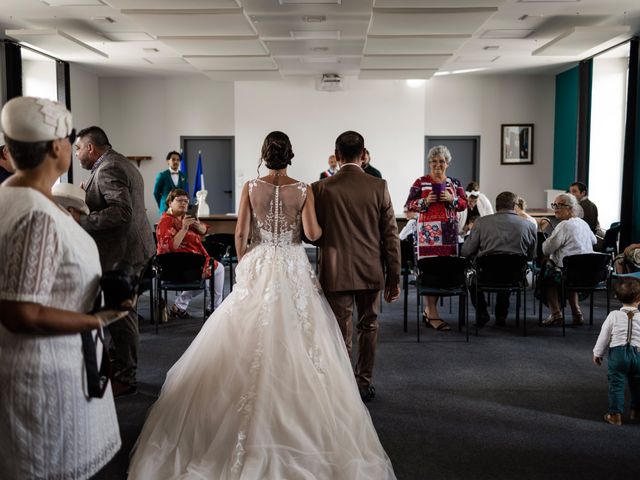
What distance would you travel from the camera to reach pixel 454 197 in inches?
245

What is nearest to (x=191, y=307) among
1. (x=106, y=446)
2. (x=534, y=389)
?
(x=534, y=389)

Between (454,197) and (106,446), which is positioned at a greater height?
(454,197)

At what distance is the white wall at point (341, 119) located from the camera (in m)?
13.7

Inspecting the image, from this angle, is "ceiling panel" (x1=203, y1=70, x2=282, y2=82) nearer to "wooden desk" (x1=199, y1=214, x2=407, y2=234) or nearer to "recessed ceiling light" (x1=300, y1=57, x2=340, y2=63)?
"recessed ceiling light" (x1=300, y1=57, x2=340, y2=63)

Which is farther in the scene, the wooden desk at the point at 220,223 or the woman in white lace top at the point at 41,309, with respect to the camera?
the wooden desk at the point at 220,223

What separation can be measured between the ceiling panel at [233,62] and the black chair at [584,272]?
578 cm

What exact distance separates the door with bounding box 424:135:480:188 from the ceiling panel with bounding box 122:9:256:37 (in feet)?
22.4

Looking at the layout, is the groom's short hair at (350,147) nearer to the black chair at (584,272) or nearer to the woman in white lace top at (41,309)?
the woman in white lace top at (41,309)

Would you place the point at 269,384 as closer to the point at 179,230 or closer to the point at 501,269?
the point at 501,269

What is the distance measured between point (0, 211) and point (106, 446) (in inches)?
29.4

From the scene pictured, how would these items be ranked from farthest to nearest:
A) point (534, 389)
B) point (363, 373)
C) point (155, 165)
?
point (155, 165)
point (534, 389)
point (363, 373)

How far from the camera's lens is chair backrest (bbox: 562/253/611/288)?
6457 mm

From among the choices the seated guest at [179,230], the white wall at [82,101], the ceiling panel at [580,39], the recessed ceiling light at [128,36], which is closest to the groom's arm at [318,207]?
the seated guest at [179,230]

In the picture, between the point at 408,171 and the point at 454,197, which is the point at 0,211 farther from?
the point at 408,171
